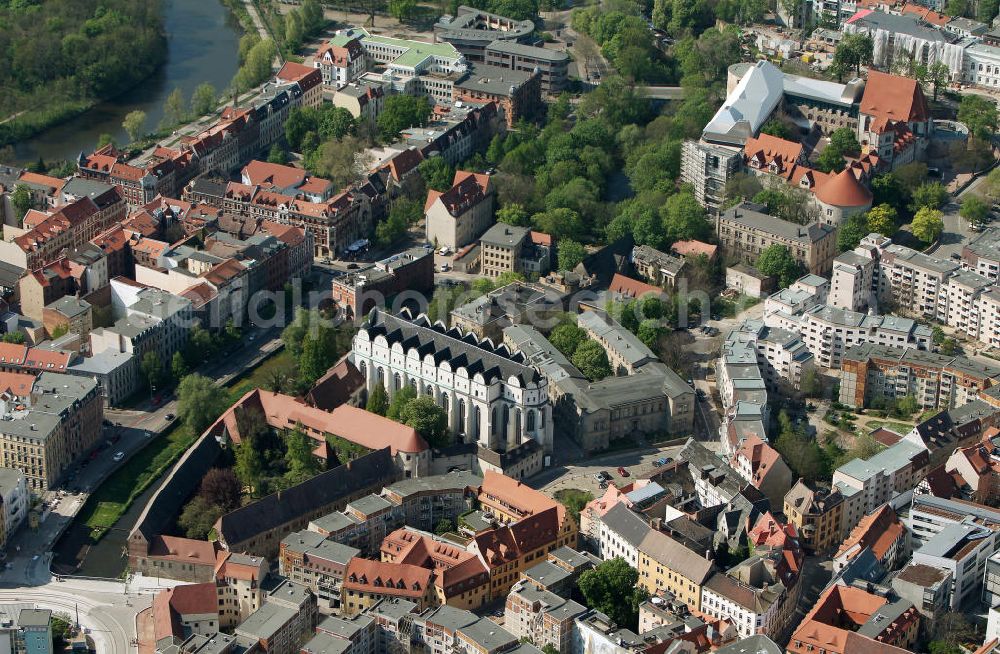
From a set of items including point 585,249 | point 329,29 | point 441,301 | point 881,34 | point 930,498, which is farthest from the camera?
point 329,29

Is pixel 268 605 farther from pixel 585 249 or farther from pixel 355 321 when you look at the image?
pixel 585 249

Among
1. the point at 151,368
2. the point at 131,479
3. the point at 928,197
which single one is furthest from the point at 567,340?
the point at 928,197

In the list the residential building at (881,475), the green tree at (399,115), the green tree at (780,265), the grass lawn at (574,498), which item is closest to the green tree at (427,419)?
the grass lawn at (574,498)

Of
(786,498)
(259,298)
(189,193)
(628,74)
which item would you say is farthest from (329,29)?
(786,498)

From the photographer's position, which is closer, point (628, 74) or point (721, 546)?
point (721, 546)

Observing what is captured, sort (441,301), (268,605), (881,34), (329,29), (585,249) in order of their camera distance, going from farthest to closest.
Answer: (329,29) → (881,34) → (585,249) → (441,301) → (268,605)

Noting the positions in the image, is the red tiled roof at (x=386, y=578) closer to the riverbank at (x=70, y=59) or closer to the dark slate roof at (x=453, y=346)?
the dark slate roof at (x=453, y=346)
